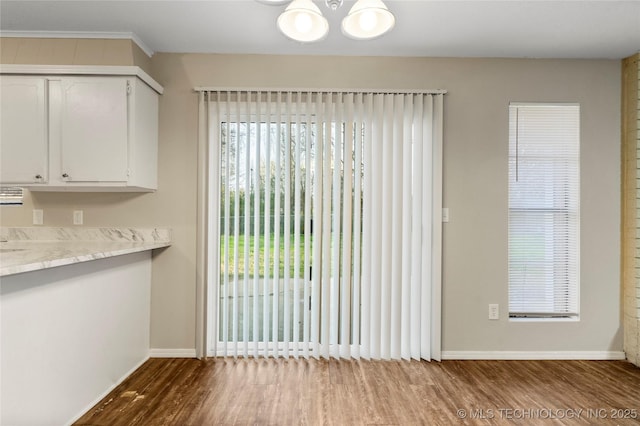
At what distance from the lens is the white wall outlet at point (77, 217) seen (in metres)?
2.86

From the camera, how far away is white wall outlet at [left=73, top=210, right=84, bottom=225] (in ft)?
9.37

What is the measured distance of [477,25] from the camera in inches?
98.0

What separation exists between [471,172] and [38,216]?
3592 millimetres

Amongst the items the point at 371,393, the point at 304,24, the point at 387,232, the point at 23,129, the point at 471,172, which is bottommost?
the point at 371,393

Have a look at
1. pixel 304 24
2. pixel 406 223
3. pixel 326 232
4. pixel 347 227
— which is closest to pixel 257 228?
pixel 326 232

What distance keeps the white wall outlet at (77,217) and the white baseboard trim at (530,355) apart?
3198mm

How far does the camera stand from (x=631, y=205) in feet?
9.52

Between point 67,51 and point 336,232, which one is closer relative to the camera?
point 67,51

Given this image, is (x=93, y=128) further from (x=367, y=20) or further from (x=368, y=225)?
(x=368, y=225)

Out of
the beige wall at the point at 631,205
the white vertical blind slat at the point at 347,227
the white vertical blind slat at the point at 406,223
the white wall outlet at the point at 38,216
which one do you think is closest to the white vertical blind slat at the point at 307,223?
the white vertical blind slat at the point at 347,227

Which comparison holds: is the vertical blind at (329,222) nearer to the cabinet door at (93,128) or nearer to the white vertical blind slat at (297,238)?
the white vertical blind slat at (297,238)

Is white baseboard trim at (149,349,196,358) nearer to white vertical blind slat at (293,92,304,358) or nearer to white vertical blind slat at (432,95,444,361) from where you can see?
white vertical blind slat at (293,92,304,358)

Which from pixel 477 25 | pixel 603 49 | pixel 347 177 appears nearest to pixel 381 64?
pixel 477 25

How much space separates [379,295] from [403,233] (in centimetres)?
55
